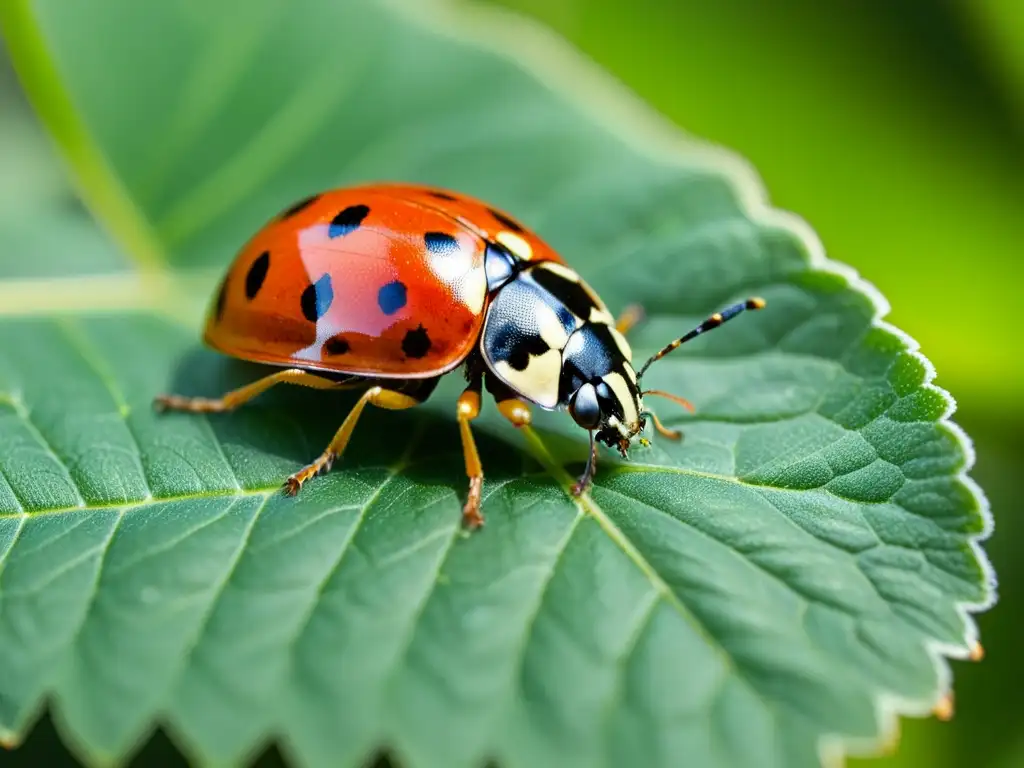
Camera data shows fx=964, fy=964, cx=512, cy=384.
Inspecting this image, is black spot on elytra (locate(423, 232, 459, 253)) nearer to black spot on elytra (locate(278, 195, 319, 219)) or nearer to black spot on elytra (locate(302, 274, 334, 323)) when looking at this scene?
black spot on elytra (locate(302, 274, 334, 323))

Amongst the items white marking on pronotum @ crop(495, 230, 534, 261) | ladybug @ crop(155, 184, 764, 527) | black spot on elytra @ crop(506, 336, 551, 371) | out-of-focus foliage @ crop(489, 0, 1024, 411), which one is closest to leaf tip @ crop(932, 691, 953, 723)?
ladybug @ crop(155, 184, 764, 527)

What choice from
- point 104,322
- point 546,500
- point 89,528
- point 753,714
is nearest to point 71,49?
point 104,322

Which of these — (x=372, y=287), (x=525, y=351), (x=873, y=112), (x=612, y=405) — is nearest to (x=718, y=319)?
(x=612, y=405)

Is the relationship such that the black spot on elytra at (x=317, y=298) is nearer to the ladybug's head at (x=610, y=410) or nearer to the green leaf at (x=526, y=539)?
the green leaf at (x=526, y=539)

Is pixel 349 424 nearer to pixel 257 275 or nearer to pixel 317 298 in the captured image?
pixel 317 298

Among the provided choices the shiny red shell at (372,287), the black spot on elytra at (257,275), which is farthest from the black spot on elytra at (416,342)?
the black spot on elytra at (257,275)
